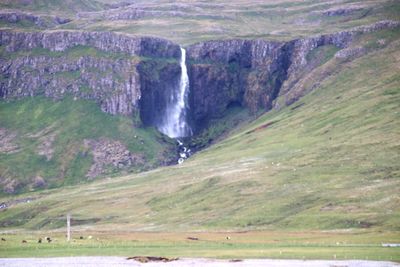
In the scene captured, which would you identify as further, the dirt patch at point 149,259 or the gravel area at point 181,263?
the dirt patch at point 149,259

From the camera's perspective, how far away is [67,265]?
10262cm

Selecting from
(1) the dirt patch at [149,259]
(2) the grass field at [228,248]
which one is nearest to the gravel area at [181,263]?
(1) the dirt patch at [149,259]

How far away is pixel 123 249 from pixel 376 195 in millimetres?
88976

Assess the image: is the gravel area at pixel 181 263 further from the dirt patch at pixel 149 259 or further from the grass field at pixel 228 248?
the grass field at pixel 228 248

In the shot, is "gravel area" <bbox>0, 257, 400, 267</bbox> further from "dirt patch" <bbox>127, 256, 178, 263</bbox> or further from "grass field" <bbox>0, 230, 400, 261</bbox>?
"grass field" <bbox>0, 230, 400, 261</bbox>

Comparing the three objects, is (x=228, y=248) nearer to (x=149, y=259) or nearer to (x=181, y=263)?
(x=149, y=259)

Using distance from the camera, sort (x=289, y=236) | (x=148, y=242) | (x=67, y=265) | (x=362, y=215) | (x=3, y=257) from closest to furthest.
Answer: (x=67, y=265) < (x=3, y=257) < (x=148, y=242) < (x=289, y=236) < (x=362, y=215)

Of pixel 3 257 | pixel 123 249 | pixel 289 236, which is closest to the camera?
pixel 3 257

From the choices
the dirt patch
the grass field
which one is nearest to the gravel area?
the dirt patch

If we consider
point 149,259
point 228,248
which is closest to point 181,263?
point 149,259

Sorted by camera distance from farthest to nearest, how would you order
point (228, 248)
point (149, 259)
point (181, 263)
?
point (228, 248), point (149, 259), point (181, 263)

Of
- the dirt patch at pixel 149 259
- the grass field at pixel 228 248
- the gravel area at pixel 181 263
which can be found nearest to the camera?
the gravel area at pixel 181 263

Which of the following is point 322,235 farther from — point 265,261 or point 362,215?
point 265,261

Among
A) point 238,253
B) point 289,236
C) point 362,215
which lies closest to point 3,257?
point 238,253
